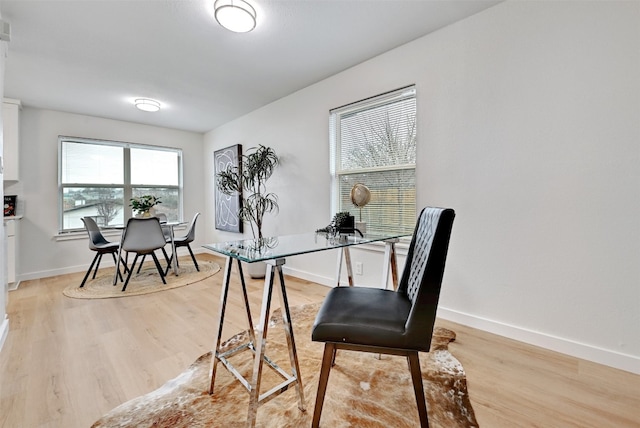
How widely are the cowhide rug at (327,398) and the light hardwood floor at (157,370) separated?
4.1 inches

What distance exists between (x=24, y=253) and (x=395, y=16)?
17.6 feet

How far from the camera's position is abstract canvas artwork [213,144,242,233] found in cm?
455

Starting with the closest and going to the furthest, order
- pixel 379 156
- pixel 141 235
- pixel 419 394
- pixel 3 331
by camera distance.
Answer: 1. pixel 419 394
2. pixel 3 331
3. pixel 379 156
4. pixel 141 235

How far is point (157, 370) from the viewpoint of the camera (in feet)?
5.49

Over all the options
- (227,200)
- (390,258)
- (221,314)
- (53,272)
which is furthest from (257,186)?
(53,272)

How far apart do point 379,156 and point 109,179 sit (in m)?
4.41

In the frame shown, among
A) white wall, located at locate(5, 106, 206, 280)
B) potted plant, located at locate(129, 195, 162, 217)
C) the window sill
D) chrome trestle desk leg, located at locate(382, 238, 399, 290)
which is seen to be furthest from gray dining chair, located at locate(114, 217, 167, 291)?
chrome trestle desk leg, located at locate(382, 238, 399, 290)

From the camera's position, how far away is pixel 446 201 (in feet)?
7.52

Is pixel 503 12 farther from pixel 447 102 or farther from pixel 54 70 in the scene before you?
pixel 54 70

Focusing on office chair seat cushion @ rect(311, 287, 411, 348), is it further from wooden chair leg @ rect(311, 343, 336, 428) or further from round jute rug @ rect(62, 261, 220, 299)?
round jute rug @ rect(62, 261, 220, 299)

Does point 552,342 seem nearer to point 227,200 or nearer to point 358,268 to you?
point 358,268

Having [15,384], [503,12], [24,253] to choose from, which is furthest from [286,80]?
[24,253]

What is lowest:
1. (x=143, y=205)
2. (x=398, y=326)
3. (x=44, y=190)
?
(x=398, y=326)

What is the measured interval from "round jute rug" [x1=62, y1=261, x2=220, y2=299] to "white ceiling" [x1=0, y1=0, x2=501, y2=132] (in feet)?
7.82
